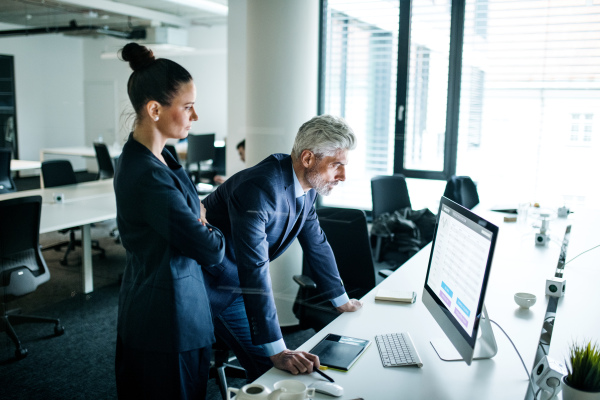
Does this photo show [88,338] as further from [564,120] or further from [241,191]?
[564,120]

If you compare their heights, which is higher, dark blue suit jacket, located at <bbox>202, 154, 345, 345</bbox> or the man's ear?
the man's ear

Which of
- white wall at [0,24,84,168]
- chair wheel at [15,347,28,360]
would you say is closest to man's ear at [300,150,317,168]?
white wall at [0,24,84,168]

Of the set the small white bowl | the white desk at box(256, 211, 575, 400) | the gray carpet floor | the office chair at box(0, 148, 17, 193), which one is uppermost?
the office chair at box(0, 148, 17, 193)

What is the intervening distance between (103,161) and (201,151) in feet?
12.0

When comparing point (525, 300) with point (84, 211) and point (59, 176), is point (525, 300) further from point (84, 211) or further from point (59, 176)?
point (84, 211)

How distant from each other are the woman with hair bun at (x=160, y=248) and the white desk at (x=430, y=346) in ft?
1.37

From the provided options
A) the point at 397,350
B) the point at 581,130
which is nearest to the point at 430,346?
the point at 397,350

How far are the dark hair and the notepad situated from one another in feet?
3.90

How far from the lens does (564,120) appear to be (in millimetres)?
5066

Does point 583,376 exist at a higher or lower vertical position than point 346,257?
higher

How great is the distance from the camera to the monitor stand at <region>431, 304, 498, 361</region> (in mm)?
1705

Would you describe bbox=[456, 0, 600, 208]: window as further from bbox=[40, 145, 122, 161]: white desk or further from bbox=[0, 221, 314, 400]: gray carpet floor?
bbox=[40, 145, 122, 161]: white desk

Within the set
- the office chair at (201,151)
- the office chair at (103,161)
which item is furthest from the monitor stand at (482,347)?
the office chair at (201,151)

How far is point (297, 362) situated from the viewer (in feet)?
5.28
